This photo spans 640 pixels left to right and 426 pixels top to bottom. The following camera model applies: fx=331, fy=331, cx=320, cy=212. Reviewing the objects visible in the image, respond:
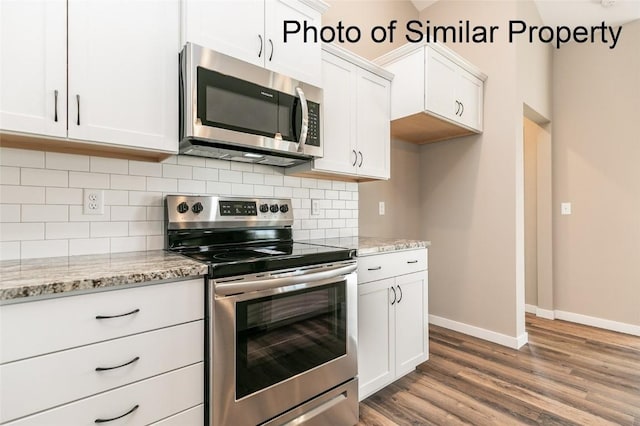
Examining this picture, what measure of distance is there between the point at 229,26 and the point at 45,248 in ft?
4.24

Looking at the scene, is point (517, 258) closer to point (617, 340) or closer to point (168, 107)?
point (617, 340)

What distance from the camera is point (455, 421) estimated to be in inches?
70.1

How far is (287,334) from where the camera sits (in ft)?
4.89

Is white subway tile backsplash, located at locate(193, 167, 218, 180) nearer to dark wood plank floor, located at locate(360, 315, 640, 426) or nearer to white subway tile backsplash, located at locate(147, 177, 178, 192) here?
white subway tile backsplash, located at locate(147, 177, 178, 192)

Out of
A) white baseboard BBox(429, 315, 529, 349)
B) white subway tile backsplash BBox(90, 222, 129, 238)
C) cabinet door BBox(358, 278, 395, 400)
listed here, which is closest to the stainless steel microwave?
white subway tile backsplash BBox(90, 222, 129, 238)

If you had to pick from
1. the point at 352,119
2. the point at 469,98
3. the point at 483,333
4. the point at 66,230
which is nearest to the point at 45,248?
the point at 66,230

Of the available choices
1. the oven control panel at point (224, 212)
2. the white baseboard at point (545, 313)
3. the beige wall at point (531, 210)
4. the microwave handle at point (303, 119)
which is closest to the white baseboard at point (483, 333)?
the white baseboard at point (545, 313)

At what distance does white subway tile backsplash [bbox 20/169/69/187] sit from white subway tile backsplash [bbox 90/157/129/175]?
114 mm

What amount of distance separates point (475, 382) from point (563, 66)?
3391 mm

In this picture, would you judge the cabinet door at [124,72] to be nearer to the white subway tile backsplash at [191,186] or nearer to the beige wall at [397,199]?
the white subway tile backsplash at [191,186]

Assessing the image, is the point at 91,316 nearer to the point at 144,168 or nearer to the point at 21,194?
the point at 21,194

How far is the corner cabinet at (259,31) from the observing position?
4.99 ft

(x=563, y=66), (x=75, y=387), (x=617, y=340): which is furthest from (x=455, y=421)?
(x=563, y=66)

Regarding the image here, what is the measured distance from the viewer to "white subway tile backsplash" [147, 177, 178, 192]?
166 cm
